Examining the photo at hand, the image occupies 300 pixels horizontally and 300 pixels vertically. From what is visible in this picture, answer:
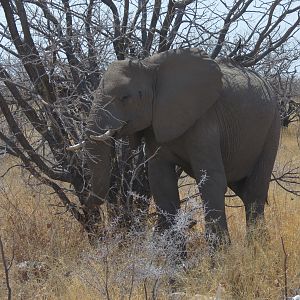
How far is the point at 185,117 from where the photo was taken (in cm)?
497

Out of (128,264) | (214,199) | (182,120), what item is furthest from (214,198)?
(128,264)

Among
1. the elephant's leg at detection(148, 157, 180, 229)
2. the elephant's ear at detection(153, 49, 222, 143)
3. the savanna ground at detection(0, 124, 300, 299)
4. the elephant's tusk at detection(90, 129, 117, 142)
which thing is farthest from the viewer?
the elephant's leg at detection(148, 157, 180, 229)

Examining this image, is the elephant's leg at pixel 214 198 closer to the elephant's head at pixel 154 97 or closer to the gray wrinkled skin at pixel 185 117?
the gray wrinkled skin at pixel 185 117

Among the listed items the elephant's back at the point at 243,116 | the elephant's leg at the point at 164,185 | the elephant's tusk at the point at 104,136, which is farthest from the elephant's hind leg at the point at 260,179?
the elephant's tusk at the point at 104,136

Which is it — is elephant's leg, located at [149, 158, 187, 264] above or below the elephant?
below

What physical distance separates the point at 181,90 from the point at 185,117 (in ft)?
0.66

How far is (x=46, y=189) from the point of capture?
6.66 metres

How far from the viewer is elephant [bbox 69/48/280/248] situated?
15.9 feet

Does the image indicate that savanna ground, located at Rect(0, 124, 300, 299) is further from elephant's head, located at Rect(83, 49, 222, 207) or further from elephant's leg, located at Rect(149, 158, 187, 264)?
elephant's head, located at Rect(83, 49, 222, 207)

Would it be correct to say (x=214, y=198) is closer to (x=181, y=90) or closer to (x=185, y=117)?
(x=185, y=117)

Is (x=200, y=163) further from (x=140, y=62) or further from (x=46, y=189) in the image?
(x=46, y=189)

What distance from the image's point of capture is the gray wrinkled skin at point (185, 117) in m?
4.87

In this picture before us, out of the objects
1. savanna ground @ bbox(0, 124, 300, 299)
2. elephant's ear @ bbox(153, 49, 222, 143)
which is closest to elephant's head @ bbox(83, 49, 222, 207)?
elephant's ear @ bbox(153, 49, 222, 143)

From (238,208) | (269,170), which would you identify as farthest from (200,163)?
(238,208)
